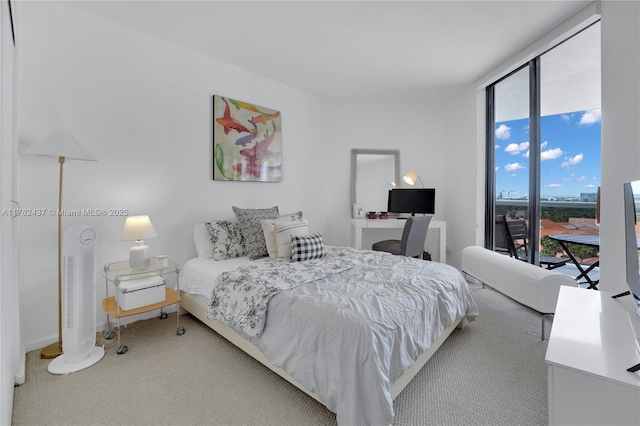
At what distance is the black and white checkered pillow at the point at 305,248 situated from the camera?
2580 mm

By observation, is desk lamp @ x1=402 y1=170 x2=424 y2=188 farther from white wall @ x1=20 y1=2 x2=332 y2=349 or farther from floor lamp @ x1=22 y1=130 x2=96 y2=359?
floor lamp @ x1=22 y1=130 x2=96 y2=359

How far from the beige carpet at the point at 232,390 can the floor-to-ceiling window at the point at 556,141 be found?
1.44 metres

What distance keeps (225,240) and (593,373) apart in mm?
2598

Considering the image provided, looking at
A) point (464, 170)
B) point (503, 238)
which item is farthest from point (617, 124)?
point (464, 170)

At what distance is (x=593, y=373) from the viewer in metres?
0.89

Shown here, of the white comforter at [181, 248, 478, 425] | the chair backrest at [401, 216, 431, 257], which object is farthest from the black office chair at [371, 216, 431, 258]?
the white comforter at [181, 248, 478, 425]

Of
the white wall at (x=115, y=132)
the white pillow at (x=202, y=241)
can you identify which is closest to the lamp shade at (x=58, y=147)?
the white wall at (x=115, y=132)

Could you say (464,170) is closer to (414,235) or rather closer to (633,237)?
(414,235)

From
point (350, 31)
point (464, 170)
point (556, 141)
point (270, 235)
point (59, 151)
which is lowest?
point (270, 235)

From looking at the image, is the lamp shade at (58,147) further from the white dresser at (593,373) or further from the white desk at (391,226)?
the white desk at (391,226)

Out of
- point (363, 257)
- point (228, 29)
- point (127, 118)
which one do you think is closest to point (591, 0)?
point (363, 257)

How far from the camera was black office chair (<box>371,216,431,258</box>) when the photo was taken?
3.43 metres

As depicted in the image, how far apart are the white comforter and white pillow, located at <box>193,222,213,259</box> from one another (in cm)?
134

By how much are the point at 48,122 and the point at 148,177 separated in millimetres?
781
